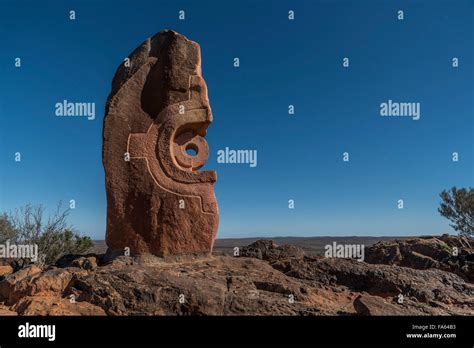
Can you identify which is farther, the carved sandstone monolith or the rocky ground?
the carved sandstone monolith

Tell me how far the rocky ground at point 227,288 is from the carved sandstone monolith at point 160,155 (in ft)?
1.81

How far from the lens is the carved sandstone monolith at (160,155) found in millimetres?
8609

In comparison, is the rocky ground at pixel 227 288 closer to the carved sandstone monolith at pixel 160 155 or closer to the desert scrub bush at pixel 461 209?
the carved sandstone monolith at pixel 160 155

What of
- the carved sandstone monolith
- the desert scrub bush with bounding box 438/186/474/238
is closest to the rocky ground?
the carved sandstone monolith

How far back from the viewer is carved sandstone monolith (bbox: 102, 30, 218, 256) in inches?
339

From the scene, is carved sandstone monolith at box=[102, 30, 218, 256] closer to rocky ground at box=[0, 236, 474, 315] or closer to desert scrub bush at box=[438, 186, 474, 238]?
rocky ground at box=[0, 236, 474, 315]

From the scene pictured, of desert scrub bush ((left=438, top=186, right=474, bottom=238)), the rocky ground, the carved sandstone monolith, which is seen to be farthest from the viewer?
desert scrub bush ((left=438, top=186, right=474, bottom=238))

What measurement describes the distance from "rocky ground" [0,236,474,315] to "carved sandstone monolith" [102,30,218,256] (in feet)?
1.81

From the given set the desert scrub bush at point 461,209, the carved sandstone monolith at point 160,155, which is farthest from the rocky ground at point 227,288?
the desert scrub bush at point 461,209

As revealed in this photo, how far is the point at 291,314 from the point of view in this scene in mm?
6605

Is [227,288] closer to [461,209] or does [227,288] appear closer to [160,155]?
[160,155]
